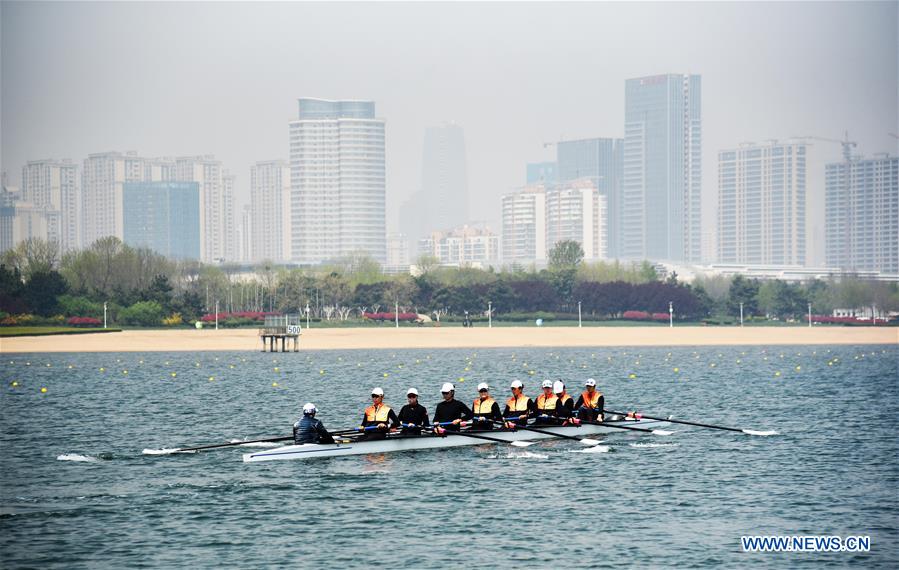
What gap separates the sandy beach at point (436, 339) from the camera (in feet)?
378

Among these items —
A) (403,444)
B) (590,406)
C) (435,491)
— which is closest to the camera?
(435,491)

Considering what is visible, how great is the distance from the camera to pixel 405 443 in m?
37.9

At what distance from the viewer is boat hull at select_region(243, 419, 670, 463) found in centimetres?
3597

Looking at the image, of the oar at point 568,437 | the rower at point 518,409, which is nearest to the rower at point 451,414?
the oar at point 568,437

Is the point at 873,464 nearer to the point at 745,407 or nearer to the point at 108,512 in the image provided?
the point at 745,407

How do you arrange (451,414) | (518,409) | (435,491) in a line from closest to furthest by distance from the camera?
(435,491) → (451,414) → (518,409)

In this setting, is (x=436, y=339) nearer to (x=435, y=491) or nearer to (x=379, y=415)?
(x=379, y=415)

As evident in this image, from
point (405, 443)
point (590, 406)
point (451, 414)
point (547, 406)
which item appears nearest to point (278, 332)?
point (590, 406)

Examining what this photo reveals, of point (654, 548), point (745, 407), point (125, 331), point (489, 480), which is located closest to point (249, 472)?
point (489, 480)

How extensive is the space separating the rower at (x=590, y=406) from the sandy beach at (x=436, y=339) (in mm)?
73477

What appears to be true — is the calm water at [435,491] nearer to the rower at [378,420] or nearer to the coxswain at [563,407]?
the rower at [378,420]

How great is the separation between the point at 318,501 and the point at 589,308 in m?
153

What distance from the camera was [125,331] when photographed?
13538 cm

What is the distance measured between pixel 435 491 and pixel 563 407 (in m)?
9.13
